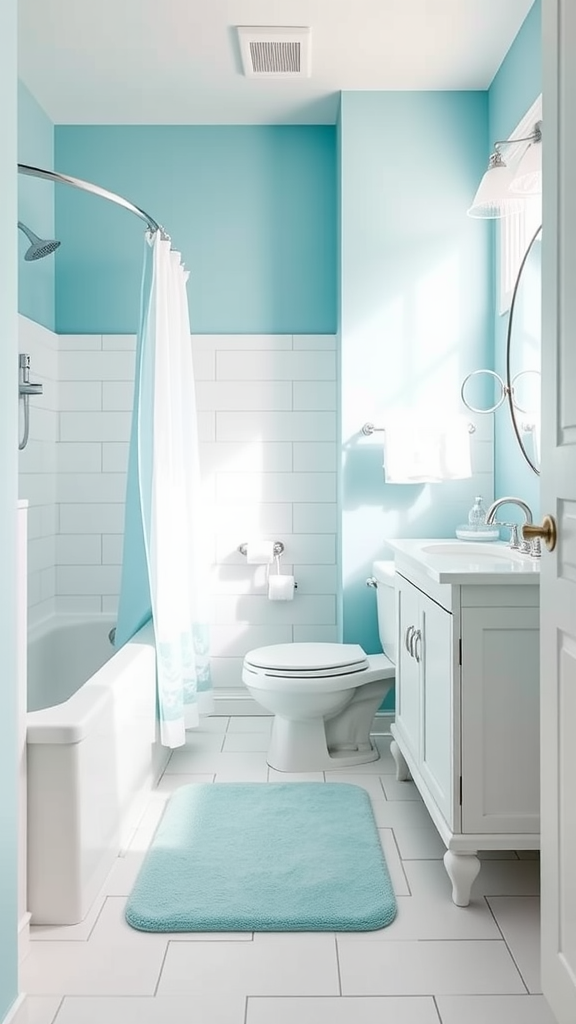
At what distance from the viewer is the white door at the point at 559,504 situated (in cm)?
136

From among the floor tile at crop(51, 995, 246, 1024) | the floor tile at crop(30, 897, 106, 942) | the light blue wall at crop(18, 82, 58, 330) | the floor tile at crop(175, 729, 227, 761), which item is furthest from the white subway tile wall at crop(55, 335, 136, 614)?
the floor tile at crop(51, 995, 246, 1024)

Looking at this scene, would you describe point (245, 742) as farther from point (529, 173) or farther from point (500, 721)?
point (529, 173)

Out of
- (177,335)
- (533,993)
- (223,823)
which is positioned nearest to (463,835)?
(533,993)

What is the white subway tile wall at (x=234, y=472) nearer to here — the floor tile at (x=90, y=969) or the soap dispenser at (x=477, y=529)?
the soap dispenser at (x=477, y=529)

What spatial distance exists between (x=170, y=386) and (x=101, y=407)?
3.02 ft

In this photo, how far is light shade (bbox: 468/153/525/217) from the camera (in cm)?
250

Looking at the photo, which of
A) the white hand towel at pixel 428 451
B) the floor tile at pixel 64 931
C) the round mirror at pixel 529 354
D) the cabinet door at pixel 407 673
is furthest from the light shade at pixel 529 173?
the floor tile at pixel 64 931

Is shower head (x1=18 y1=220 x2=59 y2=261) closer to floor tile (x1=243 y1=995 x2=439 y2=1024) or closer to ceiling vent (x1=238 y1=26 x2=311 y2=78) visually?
ceiling vent (x1=238 y1=26 x2=311 y2=78)

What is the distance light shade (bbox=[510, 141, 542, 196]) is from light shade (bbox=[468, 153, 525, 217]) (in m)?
0.04

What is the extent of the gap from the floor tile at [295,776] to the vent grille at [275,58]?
101 inches

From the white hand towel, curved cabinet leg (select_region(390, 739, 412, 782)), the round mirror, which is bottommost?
curved cabinet leg (select_region(390, 739, 412, 782))

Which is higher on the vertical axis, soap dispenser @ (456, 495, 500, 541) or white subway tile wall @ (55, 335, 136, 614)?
white subway tile wall @ (55, 335, 136, 614)

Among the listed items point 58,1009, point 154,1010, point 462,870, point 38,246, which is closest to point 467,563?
point 462,870

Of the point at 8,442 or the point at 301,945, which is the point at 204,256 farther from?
the point at 301,945
